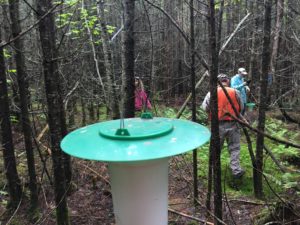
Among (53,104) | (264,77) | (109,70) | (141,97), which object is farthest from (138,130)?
(109,70)

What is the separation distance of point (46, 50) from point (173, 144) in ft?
4.75

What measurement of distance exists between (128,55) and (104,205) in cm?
236

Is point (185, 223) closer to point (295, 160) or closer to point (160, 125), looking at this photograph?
point (160, 125)

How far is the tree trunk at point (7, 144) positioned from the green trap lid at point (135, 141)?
84.6 inches

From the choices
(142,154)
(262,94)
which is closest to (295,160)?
(262,94)

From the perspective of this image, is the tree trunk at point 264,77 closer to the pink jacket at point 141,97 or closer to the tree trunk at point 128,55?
the pink jacket at point 141,97

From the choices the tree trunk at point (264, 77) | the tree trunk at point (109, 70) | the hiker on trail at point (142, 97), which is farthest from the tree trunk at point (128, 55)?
the tree trunk at point (109, 70)

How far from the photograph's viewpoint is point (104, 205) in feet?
15.7

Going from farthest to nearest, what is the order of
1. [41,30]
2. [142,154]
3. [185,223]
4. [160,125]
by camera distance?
[185,223]
[41,30]
[160,125]
[142,154]

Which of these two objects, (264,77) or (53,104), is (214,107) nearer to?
(53,104)

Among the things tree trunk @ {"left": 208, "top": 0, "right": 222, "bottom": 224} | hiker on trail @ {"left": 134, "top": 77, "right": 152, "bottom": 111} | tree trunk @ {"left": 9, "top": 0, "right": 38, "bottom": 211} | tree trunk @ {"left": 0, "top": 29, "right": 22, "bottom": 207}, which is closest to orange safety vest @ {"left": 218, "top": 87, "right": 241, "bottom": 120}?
hiker on trail @ {"left": 134, "top": 77, "right": 152, "bottom": 111}

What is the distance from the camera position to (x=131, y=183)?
7.54 ft

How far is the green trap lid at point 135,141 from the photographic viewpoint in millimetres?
2021

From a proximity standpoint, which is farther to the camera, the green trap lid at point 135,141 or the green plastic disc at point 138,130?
the green plastic disc at point 138,130
